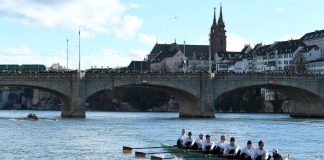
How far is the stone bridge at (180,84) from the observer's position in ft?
323

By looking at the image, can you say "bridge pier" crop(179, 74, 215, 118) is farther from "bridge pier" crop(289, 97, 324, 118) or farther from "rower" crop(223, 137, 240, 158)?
"rower" crop(223, 137, 240, 158)

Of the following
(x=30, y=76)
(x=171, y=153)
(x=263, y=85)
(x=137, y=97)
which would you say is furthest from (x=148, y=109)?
(x=171, y=153)

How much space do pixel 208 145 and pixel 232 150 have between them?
3.43 m

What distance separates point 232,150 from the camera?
43.8m

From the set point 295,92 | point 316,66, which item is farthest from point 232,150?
→ point 316,66

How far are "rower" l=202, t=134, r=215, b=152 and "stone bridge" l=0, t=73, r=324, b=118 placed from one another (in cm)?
5386

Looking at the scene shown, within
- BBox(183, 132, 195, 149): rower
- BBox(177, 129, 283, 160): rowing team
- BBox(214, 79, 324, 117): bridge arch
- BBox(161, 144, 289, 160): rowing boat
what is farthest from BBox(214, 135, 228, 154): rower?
BBox(214, 79, 324, 117): bridge arch

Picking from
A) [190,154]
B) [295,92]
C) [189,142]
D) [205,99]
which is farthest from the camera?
[295,92]

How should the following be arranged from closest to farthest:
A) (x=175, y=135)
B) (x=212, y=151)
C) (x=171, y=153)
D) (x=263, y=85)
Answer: (x=212, y=151) → (x=171, y=153) → (x=175, y=135) → (x=263, y=85)

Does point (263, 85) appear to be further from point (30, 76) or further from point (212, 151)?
point (212, 151)

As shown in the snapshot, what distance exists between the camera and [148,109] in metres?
189

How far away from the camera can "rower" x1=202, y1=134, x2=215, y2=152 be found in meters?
46.7

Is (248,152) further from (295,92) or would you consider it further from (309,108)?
(309,108)

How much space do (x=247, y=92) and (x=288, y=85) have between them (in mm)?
64115
